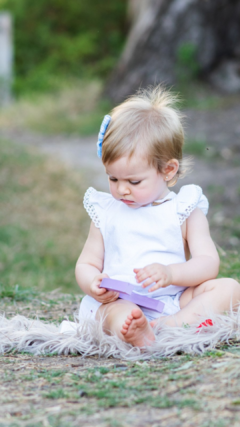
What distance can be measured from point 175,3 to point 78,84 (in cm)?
307

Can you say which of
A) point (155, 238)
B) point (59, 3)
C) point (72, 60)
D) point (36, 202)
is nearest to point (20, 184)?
point (36, 202)

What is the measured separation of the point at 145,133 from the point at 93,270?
60 cm

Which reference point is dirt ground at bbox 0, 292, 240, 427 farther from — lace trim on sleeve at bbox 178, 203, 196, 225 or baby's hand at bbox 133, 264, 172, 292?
lace trim on sleeve at bbox 178, 203, 196, 225

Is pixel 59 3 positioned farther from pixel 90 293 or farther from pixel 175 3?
pixel 90 293

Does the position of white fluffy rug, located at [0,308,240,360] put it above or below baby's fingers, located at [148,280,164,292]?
below

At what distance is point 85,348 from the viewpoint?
205 cm

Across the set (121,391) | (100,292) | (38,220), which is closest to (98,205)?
(100,292)

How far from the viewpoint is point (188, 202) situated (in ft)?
7.66

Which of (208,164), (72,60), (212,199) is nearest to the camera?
(212,199)

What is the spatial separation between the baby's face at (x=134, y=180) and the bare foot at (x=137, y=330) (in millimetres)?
523

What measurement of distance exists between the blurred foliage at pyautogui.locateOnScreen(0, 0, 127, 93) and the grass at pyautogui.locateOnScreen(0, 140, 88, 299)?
6.82m

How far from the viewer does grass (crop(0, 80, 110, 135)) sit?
8.88 meters

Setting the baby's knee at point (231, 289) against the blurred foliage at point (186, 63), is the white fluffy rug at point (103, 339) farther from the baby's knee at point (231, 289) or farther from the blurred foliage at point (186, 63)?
A: the blurred foliage at point (186, 63)

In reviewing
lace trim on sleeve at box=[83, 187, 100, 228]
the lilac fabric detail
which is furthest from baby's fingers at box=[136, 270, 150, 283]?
lace trim on sleeve at box=[83, 187, 100, 228]
